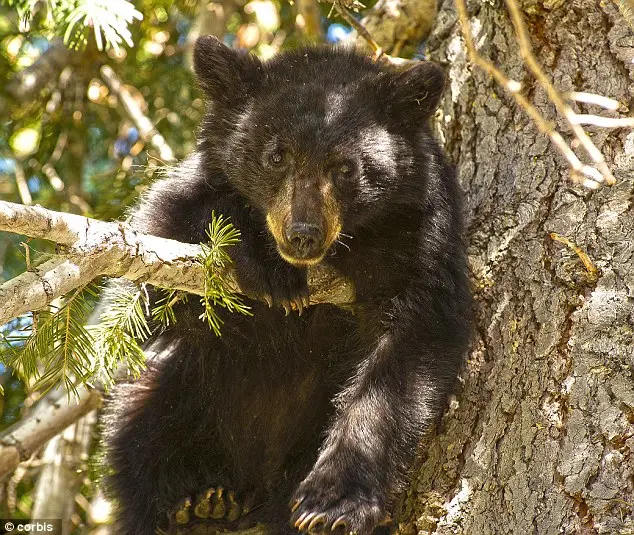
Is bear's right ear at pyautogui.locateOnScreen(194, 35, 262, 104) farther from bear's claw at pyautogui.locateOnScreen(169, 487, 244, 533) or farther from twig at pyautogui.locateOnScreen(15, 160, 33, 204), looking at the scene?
twig at pyautogui.locateOnScreen(15, 160, 33, 204)

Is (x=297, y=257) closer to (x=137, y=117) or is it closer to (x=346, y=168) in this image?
(x=346, y=168)

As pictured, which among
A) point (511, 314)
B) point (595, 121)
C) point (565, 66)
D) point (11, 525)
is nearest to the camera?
point (595, 121)

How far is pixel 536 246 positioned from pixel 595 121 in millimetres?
1940

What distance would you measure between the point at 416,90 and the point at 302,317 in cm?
136

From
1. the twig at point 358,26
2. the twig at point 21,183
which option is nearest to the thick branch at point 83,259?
the twig at point 358,26

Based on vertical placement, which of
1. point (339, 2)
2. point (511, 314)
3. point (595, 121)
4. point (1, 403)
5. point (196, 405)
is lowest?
point (1, 403)

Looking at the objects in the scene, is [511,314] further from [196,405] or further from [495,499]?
[196,405]

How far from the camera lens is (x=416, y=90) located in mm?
4543

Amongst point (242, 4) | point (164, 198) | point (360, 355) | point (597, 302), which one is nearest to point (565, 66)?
point (597, 302)

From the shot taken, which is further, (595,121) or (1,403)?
(1,403)

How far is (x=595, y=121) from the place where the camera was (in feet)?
8.24

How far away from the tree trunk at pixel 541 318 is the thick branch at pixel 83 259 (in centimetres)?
152

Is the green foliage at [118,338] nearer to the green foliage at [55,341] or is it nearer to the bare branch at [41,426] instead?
the green foliage at [55,341]

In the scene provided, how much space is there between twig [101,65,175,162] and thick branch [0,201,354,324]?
108 inches
